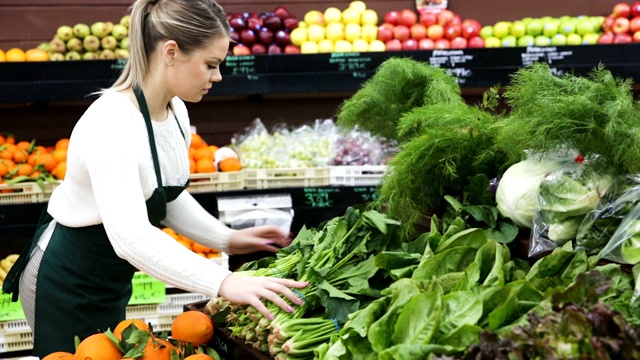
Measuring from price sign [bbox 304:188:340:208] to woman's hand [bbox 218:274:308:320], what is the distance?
81.5 inches

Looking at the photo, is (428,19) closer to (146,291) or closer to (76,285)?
(146,291)

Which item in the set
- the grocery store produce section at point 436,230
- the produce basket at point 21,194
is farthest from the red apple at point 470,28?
the produce basket at point 21,194

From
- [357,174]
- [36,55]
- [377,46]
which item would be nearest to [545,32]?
[377,46]

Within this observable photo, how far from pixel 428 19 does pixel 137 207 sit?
3085mm

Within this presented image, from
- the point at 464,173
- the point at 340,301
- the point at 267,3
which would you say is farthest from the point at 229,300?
the point at 267,3

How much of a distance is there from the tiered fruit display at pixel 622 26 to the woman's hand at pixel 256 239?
2876mm

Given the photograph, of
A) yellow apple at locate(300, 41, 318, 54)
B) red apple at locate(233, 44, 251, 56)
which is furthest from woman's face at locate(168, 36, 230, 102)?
yellow apple at locate(300, 41, 318, 54)

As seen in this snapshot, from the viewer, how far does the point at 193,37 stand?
1.95 meters

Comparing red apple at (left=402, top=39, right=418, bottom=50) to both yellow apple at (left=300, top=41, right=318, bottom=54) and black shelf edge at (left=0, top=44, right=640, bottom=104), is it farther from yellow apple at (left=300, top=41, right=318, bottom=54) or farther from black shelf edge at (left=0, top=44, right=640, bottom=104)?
yellow apple at (left=300, top=41, right=318, bottom=54)

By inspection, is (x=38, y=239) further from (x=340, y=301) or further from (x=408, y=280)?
(x=408, y=280)

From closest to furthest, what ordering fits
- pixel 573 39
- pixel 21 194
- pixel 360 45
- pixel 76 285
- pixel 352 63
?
pixel 76 285 → pixel 21 194 → pixel 352 63 → pixel 360 45 → pixel 573 39

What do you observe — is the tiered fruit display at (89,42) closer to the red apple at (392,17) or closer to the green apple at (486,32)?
the red apple at (392,17)

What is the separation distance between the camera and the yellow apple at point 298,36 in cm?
429

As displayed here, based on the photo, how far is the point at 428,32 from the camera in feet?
14.6
